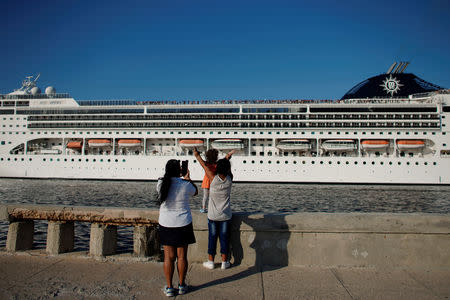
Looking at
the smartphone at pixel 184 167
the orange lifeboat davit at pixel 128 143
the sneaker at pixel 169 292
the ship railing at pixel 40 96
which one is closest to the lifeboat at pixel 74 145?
the orange lifeboat davit at pixel 128 143

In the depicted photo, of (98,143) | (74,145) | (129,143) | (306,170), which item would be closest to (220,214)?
(306,170)

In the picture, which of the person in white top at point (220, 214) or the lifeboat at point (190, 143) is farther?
the lifeboat at point (190, 143)

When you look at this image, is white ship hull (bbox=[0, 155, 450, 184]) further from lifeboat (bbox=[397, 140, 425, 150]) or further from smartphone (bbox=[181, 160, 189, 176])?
smartphone (bbox=[181, 160, 189, 176])

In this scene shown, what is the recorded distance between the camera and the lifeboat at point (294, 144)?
3209 centimetres

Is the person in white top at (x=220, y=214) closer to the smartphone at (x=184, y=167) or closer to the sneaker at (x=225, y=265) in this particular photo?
the sneaker at (x=225, y=265)

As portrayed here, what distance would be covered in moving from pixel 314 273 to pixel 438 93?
41.6 metres

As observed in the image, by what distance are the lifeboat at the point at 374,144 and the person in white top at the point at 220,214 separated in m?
32.6

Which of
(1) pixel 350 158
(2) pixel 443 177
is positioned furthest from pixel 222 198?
(2) pixel 443 177

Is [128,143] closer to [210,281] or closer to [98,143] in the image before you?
[98,143]

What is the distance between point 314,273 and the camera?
11.7 ft

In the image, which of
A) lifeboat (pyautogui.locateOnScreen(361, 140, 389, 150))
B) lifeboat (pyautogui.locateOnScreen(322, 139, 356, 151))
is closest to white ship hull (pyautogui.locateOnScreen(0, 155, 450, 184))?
lifeboat (pyautogui.locateOnScreen(322, 139, 356, 151))

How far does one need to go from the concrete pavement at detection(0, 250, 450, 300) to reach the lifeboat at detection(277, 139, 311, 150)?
28959 millimetres

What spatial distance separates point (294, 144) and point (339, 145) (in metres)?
5.08

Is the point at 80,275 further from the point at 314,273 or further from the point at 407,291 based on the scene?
the point at 407,291
